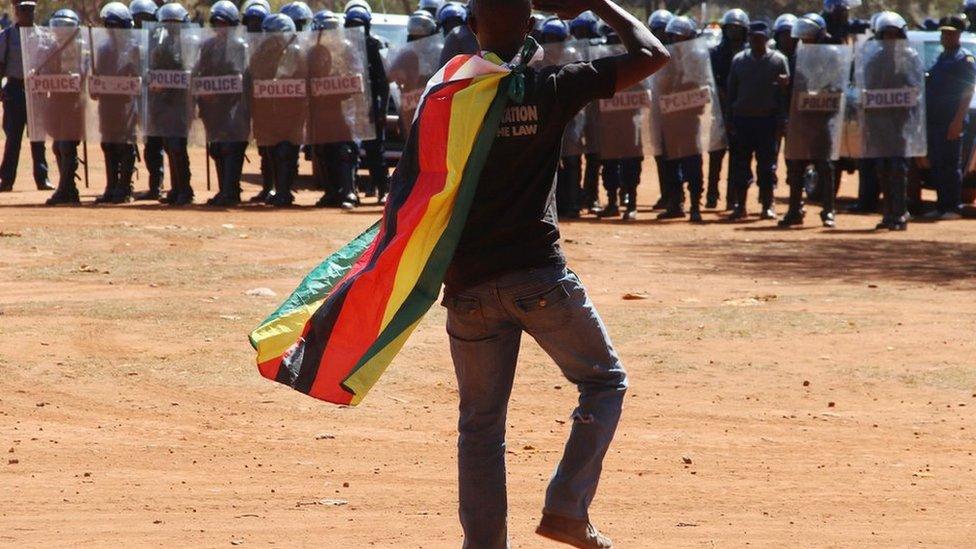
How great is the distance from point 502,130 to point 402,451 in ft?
9.41

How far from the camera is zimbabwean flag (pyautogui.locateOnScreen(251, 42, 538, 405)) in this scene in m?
4.65

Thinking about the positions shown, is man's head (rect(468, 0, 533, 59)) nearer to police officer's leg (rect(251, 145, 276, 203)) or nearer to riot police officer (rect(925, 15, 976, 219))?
riot police officer (rect(925, 15, 976, 219))

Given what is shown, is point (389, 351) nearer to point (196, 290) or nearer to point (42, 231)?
point (196, 290)

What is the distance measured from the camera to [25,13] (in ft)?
62.0

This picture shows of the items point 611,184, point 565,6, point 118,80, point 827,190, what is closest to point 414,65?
point 611,184

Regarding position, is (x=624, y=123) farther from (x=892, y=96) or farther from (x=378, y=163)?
(x=378, y=163)

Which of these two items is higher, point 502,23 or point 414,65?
point 502,23

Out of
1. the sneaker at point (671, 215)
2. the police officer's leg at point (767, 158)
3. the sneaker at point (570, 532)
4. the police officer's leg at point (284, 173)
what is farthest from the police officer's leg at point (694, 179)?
the sneaker at point (570, 532)

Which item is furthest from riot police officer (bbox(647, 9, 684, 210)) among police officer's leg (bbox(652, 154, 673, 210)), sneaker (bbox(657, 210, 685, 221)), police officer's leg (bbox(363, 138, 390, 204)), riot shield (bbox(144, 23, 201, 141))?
riot shield (bbox(144, 23, 201, 141))

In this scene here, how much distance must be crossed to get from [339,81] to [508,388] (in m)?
13.7

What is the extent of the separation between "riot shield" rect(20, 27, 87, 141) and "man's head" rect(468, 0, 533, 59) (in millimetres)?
14337

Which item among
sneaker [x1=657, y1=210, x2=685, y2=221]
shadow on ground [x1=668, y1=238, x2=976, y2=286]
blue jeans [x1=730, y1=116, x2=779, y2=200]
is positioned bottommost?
sneaker [x1=657, y1=210, x2=685, y2=221]

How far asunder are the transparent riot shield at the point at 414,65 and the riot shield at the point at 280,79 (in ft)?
3.68

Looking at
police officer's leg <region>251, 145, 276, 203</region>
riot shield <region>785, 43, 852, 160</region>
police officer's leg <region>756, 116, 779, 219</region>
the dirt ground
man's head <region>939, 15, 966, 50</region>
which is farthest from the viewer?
police officer's leg <region>251, 145, 276, 203</region>
